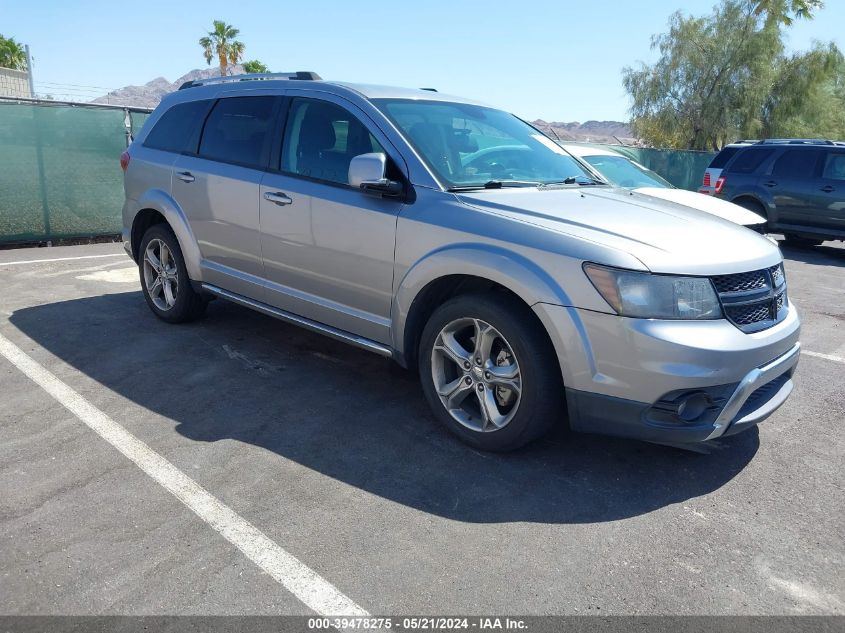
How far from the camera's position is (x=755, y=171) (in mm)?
12852

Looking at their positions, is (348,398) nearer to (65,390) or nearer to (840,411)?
(65,390)

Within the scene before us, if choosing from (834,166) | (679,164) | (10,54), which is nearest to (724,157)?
(834,166)

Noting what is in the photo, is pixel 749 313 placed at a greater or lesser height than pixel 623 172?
lesser

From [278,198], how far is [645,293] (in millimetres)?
2481

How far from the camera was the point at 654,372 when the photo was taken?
321 centimetres

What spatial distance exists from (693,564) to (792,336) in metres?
1.49

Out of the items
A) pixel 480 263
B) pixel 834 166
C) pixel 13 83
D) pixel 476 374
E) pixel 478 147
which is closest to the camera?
pixel 480 263

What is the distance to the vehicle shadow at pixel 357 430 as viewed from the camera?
3.40m

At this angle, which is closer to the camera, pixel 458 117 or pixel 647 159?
pixel 458 117

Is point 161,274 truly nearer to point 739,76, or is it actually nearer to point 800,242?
point 800,242

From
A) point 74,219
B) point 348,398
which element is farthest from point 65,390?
point 74,219

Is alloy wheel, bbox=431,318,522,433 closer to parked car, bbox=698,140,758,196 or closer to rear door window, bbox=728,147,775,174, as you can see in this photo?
parked car, bbox=698,140,758,196

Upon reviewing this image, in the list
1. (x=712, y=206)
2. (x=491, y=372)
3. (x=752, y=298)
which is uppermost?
(x=752, y=298)

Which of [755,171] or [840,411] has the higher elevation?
[755,171]
